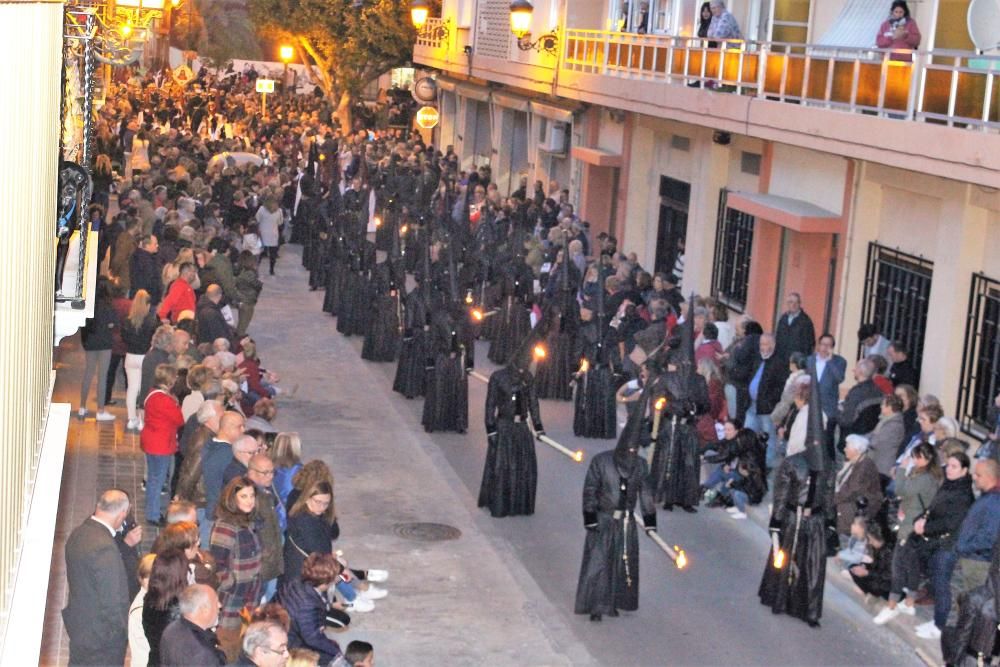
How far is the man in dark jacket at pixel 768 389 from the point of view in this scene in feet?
49.7

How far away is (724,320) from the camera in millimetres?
17031

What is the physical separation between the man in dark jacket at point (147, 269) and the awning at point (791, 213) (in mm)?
7329

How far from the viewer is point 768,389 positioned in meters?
15.2

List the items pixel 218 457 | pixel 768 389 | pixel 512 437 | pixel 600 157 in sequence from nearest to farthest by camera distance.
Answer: pixel 218 457 < pixel 512 437 < pixel 768 389 < pixel 600 157

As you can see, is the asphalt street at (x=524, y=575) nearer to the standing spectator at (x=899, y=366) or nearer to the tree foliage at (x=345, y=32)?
the standing spectator at (x=899, y=366)

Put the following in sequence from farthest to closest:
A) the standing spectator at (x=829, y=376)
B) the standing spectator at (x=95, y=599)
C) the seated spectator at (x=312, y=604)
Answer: the standing spectator at (x=829, y=376)
the seated spectator at (x=312, y=604)
the standing spectator at (x=95, y=599)

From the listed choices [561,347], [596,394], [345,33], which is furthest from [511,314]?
[345,33]

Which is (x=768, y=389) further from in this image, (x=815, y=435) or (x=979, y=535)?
(x=979, y=535)

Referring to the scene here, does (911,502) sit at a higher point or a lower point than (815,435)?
lower

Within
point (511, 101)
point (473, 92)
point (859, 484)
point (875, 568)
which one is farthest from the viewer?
point (473, 92)

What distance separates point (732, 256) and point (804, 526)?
11408 millimetres

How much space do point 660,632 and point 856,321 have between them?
767cm

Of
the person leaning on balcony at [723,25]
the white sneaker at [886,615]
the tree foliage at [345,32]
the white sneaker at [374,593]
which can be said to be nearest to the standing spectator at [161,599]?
the white sneaker at [374,593]

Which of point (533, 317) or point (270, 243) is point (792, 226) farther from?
point (270, 243)
